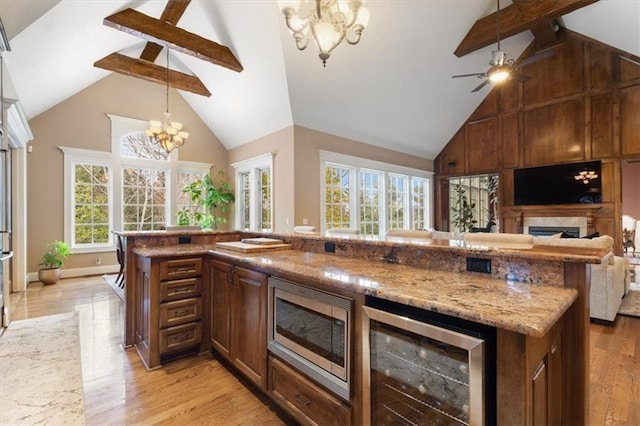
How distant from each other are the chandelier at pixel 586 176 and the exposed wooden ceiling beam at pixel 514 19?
3.11m

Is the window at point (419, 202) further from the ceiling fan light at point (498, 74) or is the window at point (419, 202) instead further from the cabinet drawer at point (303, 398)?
the cabinet drawer at point (303, 398)

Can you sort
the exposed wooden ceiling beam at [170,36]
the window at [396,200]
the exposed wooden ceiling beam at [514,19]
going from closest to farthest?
1. the exposed wooden ceiling beam at [170,36]
2. the exposed wooden ceiling beam at [514,19]
3. the window at [396,200]

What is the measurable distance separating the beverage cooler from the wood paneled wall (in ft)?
22.6

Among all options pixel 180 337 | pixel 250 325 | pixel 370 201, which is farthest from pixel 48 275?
pixel 370 201

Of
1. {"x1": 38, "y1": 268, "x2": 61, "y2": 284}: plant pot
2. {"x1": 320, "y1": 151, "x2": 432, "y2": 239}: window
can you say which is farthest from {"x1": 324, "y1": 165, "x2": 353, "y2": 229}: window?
{"x1": 38, "y1": 268, "x2": 61, "y2": 284}: plant pot

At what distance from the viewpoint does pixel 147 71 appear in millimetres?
5289

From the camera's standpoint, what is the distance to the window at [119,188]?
19.2 ft

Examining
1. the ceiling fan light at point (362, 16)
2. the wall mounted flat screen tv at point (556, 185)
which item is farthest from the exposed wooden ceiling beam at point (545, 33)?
the ceiling fan light at point (362, 16)

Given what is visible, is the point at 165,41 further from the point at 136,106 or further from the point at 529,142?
the point at 529,142

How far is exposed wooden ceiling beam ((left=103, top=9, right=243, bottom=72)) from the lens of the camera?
3.89m

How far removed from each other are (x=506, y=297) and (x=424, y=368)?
0.41m

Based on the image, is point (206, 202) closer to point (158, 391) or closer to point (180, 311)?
point (180, 311)

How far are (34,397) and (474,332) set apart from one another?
2861 mm

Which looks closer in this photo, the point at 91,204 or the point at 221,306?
the point at 221,306
